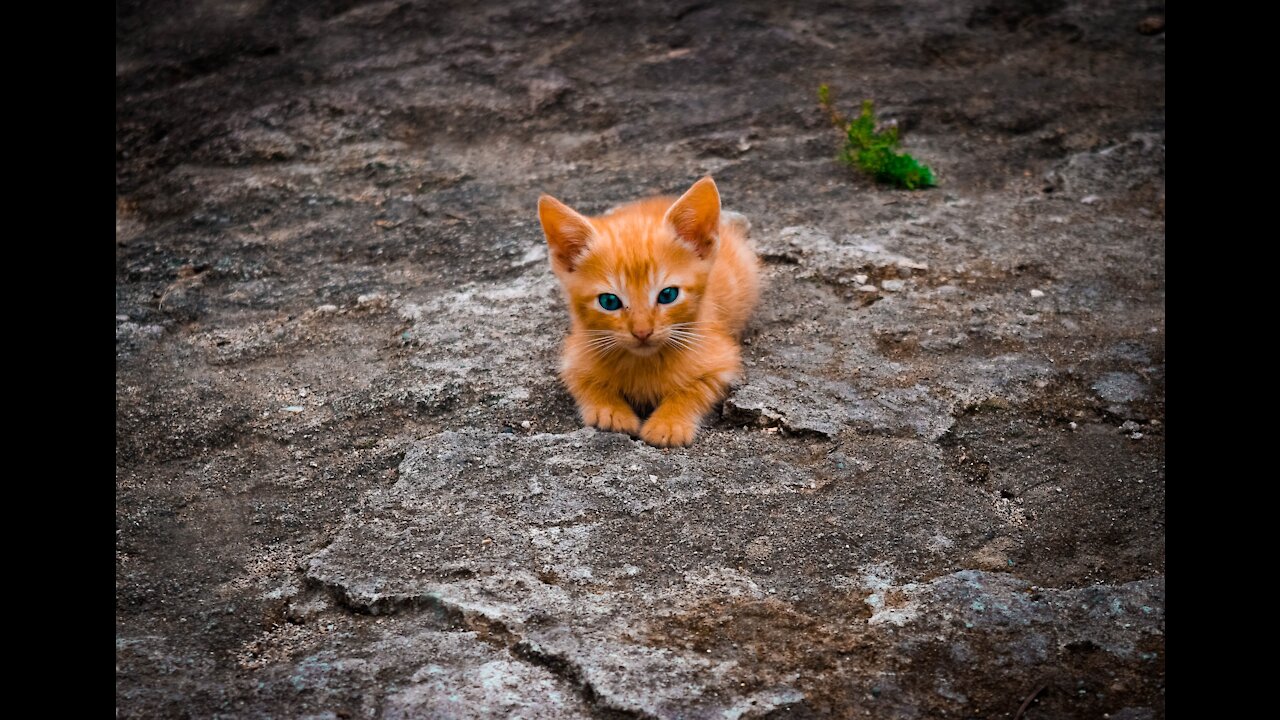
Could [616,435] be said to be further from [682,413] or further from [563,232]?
[563,232]

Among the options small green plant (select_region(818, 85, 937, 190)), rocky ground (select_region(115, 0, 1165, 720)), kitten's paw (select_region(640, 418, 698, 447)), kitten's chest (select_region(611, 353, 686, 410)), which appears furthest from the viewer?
small green plant (select_region(818, 85, 937, 190))

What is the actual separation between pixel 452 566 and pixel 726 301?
1.35 meters

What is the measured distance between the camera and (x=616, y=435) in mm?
3037

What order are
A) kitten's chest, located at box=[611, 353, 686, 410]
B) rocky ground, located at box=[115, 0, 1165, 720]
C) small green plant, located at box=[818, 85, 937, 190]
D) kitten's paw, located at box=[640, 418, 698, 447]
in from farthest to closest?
small green plant, located at box=[818, 85, 937, 190] < kitten's chest, located at box=[611, 353, 686, 410] < kitten's paw, located at box=[640, 418, 698, 447] < rocky ground, located at box=[115, 0, 1165, 720]

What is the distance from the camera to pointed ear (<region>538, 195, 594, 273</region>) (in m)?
3.09

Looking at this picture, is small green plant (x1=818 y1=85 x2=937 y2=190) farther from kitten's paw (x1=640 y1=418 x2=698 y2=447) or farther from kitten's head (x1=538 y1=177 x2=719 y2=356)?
kitten's paw (x1=640 y1=418 x2=698 y2=447)

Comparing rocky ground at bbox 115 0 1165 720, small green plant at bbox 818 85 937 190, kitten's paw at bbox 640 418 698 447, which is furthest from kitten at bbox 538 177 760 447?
small green plant at bbox 818 85 937 190

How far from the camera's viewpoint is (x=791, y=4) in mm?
6215

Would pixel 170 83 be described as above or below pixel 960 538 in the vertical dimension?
above

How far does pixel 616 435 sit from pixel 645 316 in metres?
0.35

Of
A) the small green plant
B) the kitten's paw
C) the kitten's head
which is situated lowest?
the kitten's paw

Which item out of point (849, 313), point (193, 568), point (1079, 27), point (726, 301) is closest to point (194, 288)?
point (193, 568)

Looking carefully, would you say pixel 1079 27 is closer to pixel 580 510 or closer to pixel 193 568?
pixel 580 510

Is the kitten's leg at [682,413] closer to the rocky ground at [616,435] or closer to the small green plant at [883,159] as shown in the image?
the rocky ground at [616,435]
